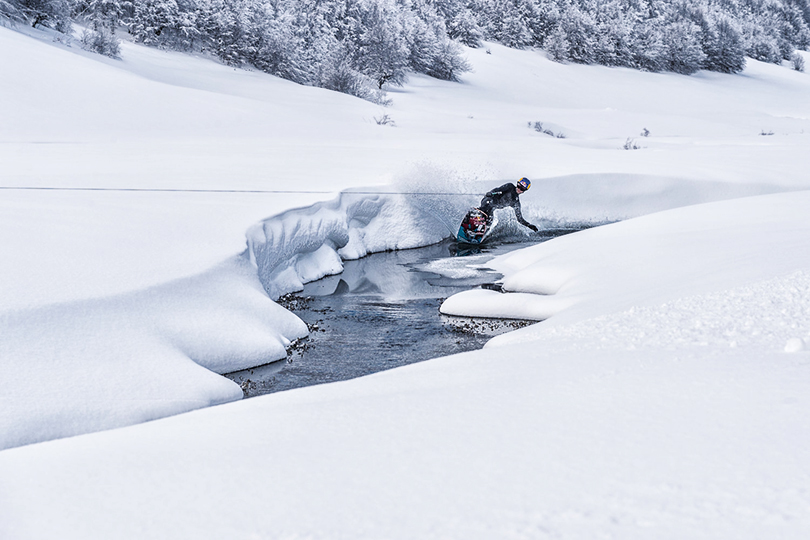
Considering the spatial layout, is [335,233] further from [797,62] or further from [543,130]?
[797,62]

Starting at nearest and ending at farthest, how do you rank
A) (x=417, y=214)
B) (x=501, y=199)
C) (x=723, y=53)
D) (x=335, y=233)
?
1. (x=335, y=233)
2. (x=501, y=199)
3. (x=417, y=214)
4. (x=723, y=53)

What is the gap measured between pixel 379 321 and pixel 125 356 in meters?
3.25

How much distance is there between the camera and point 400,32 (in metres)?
30.3

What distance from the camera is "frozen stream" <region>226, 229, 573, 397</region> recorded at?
19.3 feet

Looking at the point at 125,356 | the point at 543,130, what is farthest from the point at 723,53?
the point at 125,356

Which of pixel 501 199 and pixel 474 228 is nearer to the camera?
pixel 501 199

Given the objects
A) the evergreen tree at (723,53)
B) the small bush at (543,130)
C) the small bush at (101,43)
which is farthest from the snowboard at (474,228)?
the evergreen tree at (723,53)

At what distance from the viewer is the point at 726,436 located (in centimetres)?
229

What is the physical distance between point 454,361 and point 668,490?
215 centimetres

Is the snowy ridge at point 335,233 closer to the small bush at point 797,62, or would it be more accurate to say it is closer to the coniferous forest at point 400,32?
the coniferous forest at point 400,32

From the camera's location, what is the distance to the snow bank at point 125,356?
12.9 ft

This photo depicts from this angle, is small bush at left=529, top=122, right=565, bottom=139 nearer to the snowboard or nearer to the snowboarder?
the snowboard

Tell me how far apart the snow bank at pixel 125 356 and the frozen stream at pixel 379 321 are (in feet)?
1.20

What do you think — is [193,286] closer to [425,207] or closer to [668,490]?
[668,490]
